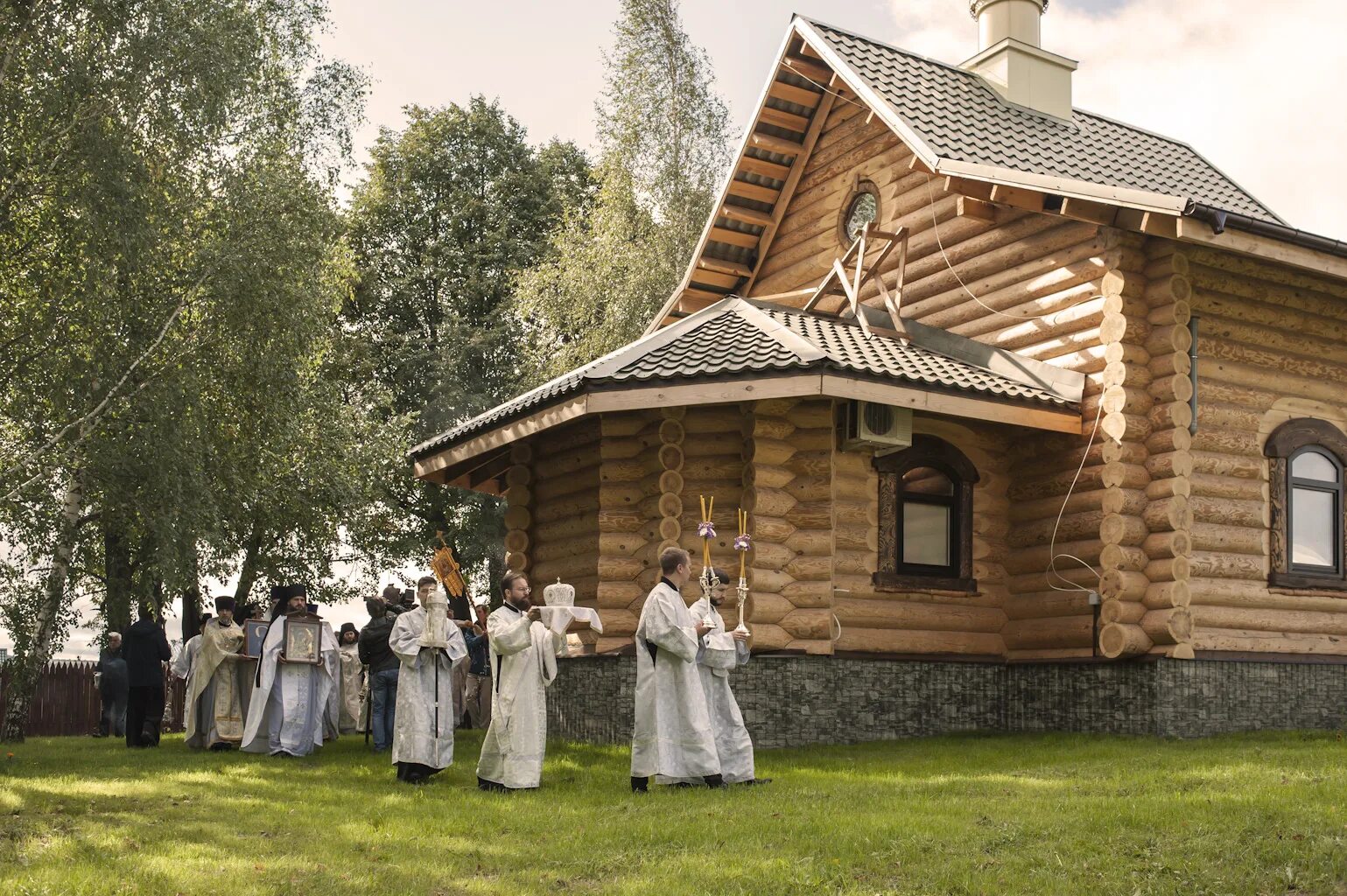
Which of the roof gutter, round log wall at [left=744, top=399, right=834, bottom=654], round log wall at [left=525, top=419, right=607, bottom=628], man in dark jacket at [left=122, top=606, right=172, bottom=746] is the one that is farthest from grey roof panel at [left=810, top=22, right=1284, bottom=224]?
man in dark jacket at [left=122, top=606, right=172, bottom=746]

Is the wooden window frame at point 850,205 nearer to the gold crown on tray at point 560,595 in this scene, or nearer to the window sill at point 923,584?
the window sill at point 923,584

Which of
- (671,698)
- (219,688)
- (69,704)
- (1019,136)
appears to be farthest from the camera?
(69,704)

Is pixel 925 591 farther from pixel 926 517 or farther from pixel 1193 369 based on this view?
pixel 1193 369

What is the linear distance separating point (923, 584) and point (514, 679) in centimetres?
515

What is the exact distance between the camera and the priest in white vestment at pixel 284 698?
14.8 meters

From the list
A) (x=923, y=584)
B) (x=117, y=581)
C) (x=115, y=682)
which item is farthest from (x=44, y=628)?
(x=923, y=584)

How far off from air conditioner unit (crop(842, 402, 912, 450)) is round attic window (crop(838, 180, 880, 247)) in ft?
15.3

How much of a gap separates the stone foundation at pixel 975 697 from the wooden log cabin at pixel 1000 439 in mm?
182

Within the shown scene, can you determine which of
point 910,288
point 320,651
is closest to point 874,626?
point 910,288

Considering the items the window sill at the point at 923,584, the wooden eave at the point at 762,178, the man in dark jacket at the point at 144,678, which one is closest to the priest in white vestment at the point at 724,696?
the window sill at the point at 923,584

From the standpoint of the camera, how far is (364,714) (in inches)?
778

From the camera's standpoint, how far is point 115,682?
65.5 feet

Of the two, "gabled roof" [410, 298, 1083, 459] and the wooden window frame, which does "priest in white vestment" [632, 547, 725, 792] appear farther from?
the wooden window frame

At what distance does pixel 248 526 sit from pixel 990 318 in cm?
1459
